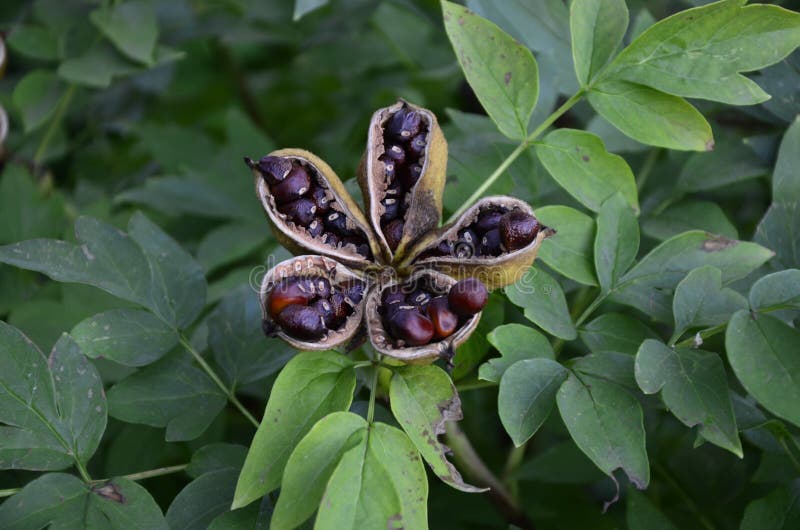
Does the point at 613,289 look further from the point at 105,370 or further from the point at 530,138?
the point at 105,370

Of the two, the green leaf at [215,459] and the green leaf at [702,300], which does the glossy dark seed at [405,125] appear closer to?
the green leaf at [702,300]

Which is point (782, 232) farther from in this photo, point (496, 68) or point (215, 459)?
point (215, 459)

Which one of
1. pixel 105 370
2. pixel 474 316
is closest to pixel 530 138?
pixel 474 316

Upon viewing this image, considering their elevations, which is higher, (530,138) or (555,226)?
(530,138)

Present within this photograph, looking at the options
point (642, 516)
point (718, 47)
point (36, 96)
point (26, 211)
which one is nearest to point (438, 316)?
point (642, 516)

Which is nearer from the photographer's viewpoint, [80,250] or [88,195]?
[80,250]

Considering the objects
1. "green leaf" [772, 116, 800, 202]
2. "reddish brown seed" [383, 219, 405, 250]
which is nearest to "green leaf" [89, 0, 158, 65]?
"reddish brown seed" [383, 219, 405, 250]

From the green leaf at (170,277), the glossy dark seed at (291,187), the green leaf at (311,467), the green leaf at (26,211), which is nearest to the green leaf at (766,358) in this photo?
the green leaf at (311,467)

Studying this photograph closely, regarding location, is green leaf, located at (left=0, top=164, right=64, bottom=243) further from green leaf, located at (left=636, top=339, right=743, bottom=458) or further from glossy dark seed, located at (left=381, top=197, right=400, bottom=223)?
green leaf, located at (left=636, top=339, right=743, bottom=458)
